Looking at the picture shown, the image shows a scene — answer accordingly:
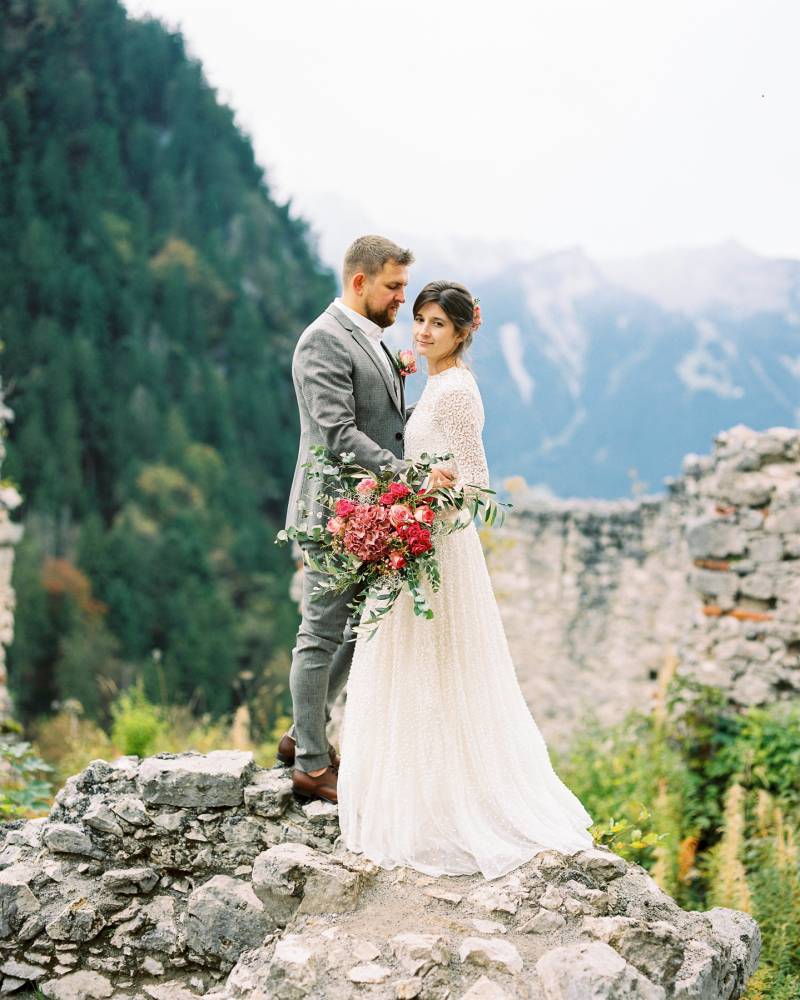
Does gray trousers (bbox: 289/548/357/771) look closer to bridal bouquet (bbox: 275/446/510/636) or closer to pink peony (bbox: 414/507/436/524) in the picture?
bridal bouquet (bbox: 275/446/510/636)

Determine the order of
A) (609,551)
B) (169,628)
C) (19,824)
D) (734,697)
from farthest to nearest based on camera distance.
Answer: (169,628)
(609,551)
(734,697)
(19,824)

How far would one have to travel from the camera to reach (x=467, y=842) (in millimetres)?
3176

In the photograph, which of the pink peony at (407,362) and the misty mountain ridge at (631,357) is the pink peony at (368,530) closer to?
the pink peony at (407,362)

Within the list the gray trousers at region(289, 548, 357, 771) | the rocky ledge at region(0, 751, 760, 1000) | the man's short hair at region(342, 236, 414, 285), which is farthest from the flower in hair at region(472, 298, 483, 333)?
the rocky ledge at region(0, 751, 760, 1000)

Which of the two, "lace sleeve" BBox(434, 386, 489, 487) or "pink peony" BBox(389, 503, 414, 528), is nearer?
"pink peony" BBox(389, 503, 414, 528)

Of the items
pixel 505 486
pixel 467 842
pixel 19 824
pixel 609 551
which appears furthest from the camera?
pixel 609 551

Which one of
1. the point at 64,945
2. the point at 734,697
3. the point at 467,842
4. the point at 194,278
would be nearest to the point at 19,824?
the point at 64,945

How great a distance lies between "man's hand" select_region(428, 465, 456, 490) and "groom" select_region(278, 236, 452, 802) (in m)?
0.12

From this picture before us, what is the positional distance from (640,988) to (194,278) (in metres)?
Answer: 35.8

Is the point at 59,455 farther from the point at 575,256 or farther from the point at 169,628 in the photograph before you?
the point at 575,256

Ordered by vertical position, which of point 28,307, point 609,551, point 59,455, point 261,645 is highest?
point 28,307

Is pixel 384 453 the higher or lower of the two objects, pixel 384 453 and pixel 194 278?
the lower

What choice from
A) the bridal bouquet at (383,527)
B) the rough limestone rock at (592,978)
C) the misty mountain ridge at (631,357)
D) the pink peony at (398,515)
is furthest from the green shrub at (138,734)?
the misty mountain ridge at (631,357)

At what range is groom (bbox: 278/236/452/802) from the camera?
130 inches
